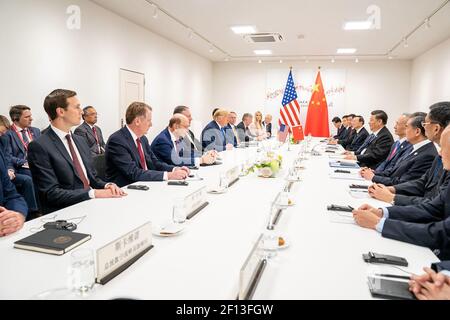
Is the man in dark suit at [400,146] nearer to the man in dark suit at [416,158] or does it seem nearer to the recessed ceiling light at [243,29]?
the man in dark suit at [416,158]

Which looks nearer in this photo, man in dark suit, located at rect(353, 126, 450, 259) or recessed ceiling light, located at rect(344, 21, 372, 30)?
man in dark suit, located at rect(353, 126, 450, 259)

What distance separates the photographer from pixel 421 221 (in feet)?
6.55

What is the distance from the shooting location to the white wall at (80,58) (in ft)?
13.6

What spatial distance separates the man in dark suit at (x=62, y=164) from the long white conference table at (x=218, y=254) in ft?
0.57

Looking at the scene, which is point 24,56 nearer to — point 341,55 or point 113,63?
point 113,63

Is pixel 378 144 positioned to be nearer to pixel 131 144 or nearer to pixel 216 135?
pixel 216 135

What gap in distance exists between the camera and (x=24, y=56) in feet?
14.0

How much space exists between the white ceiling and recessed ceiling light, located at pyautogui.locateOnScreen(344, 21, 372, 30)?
0.16m

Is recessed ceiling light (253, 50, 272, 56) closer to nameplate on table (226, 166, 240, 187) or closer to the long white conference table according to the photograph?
nameplate on table (226, 166, 240, 187)

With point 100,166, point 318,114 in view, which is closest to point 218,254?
point 100,166

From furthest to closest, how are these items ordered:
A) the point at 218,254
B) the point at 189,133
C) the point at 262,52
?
1. the point at 262,52
2. the point at 189,133
3. the point at 218,254

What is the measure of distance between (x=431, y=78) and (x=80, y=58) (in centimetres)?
788

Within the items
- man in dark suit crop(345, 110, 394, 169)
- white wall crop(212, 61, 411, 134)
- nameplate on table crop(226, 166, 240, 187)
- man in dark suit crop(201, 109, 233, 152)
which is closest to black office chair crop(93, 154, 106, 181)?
nameplate on table crop(226, 166, 240, 187)

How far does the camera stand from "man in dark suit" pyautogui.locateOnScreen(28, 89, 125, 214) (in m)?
2.17
